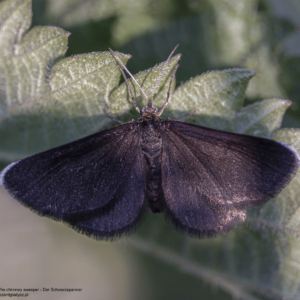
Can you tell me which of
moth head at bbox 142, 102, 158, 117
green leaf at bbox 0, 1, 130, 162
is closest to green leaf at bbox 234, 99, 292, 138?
moth head at bbox 142, 102, 158, 117

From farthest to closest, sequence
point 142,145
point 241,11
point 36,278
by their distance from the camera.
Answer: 1. point 36,278
2. point 241,11
3. point 142,145

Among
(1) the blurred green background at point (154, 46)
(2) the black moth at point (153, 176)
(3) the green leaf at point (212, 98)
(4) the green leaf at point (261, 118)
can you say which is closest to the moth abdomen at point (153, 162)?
(2) the black moth at point (153, 176)

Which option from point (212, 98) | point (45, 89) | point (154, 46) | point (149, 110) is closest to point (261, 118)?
point (212, 98)

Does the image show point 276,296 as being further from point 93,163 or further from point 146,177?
point 93,163

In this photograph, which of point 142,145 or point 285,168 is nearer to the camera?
point 285,168

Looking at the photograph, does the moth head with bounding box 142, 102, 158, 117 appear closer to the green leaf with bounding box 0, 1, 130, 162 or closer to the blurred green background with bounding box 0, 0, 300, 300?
the green leaf with bounding box 0, 1, 130, 162

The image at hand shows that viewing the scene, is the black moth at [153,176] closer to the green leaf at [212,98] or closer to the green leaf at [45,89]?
the green leaf at [212,98]

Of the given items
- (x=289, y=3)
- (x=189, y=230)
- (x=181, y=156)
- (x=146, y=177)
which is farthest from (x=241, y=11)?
(x=189, y=230)
